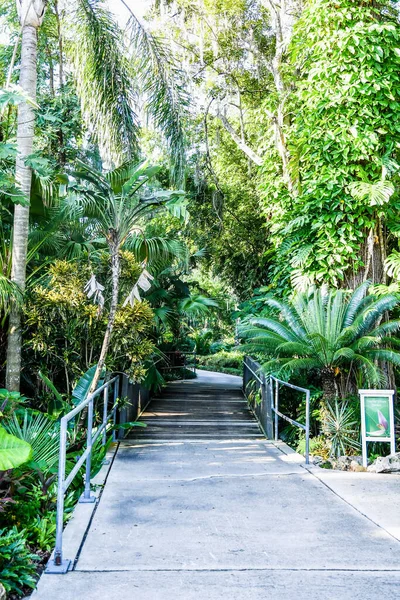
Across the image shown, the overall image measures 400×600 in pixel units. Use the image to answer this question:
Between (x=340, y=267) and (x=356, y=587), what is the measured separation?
5.82m

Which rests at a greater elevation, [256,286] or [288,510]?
[256,286]

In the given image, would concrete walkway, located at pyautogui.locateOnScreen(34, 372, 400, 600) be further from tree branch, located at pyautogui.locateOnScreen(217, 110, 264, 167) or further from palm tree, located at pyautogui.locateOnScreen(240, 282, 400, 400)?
tree branch, located at pyautogui.locateOnScreen(217, 110, 264, 167)

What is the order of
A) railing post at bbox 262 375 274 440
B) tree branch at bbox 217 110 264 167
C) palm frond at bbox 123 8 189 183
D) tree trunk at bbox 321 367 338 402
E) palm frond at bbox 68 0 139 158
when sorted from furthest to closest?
tree branch at bbox 217 110 264 167 → palm frond at bbox 123 8 189 183 → palm frond at bbox 68 0 139 158 → railing post at bbox 262 375 274 440 → tree trunk at bbox 321 367 338 402

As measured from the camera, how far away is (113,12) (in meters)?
8.59

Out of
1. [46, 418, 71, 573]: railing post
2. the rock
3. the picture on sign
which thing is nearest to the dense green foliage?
the picture on sign

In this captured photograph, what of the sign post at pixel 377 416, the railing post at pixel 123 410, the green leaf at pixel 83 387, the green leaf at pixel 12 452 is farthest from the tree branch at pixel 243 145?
the green leaf at pixel 12 452

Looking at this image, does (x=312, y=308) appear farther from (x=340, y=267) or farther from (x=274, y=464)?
(x=274, y=464)

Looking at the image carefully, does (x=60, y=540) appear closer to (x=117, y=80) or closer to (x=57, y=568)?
(x=57, y=568)

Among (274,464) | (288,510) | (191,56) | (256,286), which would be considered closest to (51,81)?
(191,56)

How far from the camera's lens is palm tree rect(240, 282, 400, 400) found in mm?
6910

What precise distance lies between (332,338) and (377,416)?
1.24 metres

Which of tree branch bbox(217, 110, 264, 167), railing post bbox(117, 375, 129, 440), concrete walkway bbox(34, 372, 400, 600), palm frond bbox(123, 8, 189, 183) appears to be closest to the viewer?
concrete walkway bbox(34, 372, 400, 600)

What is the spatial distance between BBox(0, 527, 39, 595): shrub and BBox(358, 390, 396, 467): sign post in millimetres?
4356

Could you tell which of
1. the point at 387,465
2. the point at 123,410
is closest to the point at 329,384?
the point at 387,465
